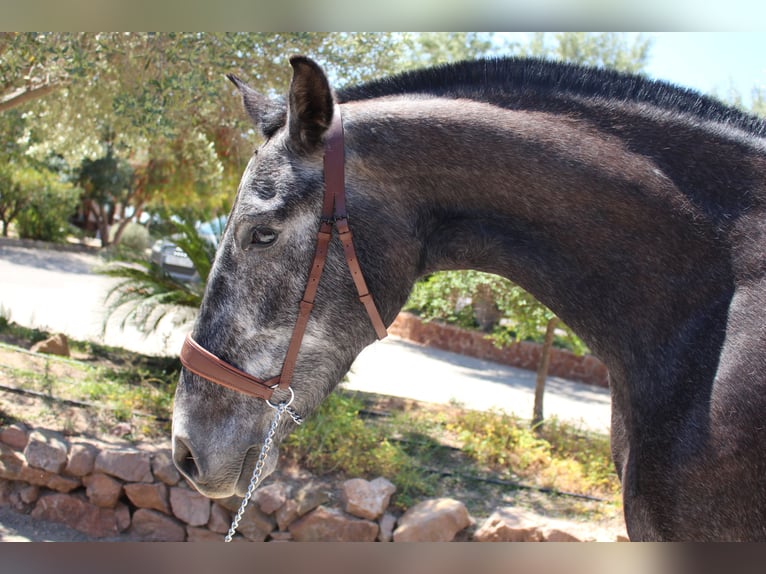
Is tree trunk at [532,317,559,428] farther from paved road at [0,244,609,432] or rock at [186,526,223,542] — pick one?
rock at [186,526,223,542]

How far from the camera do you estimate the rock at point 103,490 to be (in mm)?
3967

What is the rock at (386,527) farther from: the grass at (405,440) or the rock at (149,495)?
the rock at (149,495)

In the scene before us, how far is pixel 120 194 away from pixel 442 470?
15.0m

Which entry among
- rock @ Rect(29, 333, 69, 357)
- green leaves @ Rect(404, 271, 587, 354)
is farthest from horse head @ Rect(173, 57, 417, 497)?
rock @ Rect(29, 333, 69, 357)

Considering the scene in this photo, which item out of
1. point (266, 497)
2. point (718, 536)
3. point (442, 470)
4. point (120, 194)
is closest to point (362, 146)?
point (718, 536)

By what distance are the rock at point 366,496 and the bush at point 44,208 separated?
14.0 metres

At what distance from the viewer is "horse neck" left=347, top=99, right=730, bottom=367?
4.57 ft

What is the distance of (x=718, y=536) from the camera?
1286 millimetres

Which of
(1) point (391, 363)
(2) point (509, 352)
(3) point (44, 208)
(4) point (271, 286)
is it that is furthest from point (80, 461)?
(3) point (44, 208)

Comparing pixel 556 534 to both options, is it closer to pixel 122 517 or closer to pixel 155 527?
pixel 155 527

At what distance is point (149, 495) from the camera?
3961 mm

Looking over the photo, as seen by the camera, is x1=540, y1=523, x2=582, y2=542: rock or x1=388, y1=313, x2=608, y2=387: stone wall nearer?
x1=540, y1=523, x2=582, y2=542: rock

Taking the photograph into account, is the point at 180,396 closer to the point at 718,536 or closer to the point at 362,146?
the point at 362,146

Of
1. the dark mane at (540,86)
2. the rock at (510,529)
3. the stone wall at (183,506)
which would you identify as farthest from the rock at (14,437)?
the dark mane at (540,86)
